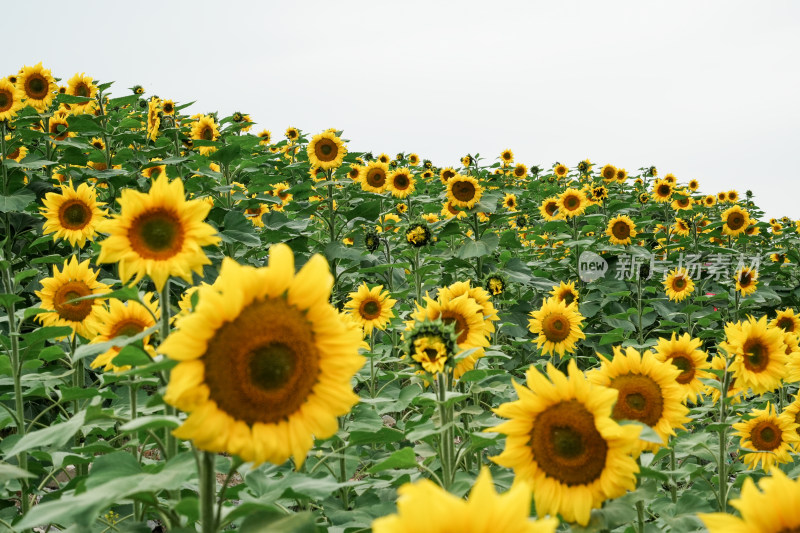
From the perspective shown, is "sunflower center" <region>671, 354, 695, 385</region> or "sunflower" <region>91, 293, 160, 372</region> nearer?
"sunflower" <region>91, 293, 160, 372</region>

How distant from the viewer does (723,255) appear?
8.94 m

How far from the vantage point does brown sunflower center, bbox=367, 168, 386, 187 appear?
6.87 meters

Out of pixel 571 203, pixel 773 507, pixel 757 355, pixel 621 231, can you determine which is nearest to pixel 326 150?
pixel 571 203

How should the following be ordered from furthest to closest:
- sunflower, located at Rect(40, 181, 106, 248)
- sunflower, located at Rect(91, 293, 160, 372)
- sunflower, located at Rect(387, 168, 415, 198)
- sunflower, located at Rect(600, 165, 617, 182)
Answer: sunflower, located at Rect(600, 165, 617, 182) < sunflower, located at Rect(387, 168, 415, 198) < sunflower, located at Rect(40, 181, 106, 248) < sunflower, located at Rect(91, 293, 160, 372)

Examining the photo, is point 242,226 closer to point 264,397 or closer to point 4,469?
point 4,469

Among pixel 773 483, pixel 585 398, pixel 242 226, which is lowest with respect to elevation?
pixel 773 483

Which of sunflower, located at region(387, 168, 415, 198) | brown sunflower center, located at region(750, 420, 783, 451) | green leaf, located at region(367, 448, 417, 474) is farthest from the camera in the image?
sunflower, located at region(387, 168, 415, 198)

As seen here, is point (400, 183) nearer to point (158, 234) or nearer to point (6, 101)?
point (6, 101)

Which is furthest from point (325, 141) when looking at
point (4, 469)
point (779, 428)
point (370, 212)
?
point (4, 469)

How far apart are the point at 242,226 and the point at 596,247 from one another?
16.1 ft

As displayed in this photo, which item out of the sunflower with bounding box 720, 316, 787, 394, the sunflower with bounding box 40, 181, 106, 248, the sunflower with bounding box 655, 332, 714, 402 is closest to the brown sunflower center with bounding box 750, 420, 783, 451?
the sunflower with bounding box 720, 316, 787, 394

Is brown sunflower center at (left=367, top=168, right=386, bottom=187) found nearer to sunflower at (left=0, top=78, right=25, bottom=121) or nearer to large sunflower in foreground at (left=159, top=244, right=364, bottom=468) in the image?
sunflower at (left=0, top=78, right=25, bottom=121)

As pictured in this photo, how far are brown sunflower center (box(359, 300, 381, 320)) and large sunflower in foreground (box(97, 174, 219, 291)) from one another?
8.31 ft

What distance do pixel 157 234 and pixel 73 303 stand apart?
1.53m
